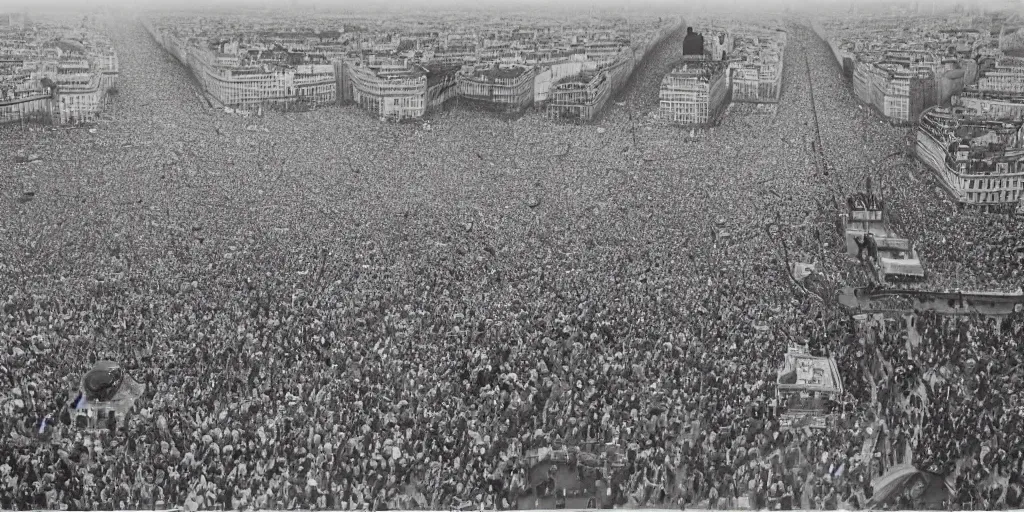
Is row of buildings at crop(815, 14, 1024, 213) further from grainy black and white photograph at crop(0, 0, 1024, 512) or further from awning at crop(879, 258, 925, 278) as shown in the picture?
awning at crop(879, 258, 925, 278)

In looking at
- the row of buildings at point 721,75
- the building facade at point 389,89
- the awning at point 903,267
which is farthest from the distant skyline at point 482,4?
the awning at point 903,267

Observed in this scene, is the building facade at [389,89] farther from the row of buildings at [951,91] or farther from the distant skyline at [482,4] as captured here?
the row of buildings at [951,91]

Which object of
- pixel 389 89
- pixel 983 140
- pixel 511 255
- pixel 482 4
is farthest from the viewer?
pixel 482 4

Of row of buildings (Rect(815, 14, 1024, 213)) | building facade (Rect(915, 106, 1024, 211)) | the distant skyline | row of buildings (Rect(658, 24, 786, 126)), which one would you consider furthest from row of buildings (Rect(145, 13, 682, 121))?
building facade (Rect(915, 106, 1024, 211))

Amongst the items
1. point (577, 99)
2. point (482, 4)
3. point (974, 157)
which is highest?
point (482, 4)

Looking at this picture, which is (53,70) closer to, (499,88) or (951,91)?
(499,88)

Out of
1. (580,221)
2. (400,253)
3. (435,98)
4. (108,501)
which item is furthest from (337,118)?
(108,501)

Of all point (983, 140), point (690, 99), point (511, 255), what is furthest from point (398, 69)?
point (983, 140)
